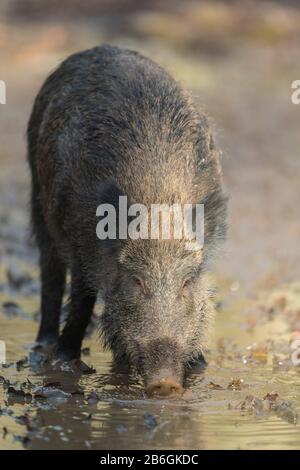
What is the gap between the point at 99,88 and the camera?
7336 mm

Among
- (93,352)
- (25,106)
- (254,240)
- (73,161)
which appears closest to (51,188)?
(73,161)

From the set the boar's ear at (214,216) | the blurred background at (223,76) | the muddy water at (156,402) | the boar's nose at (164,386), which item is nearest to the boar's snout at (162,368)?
the boar's nose at (164,386)

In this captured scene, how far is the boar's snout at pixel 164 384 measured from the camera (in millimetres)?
5645

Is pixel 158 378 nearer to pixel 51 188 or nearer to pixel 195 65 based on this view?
pixel 51 188

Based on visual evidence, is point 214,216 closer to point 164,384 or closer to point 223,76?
point 164,384

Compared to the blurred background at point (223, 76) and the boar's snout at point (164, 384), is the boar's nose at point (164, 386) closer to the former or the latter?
the boar's snout at point (164, 384)

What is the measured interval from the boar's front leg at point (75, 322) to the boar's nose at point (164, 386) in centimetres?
146

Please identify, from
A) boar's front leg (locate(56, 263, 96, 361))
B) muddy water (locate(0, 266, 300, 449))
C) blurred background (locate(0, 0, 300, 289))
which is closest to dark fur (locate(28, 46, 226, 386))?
boar's front leg (locate(56, 263, 96, 361))

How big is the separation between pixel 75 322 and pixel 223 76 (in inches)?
464

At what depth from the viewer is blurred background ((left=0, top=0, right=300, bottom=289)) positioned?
12344mm

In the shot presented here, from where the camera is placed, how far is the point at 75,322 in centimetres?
716

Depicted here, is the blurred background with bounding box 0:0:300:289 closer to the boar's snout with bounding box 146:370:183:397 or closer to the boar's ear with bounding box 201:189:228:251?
the boar's ear with bounding box 201:189:228:251

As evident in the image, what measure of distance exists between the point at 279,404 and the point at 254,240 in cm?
580

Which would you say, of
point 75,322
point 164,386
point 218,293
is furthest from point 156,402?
point 218,293
